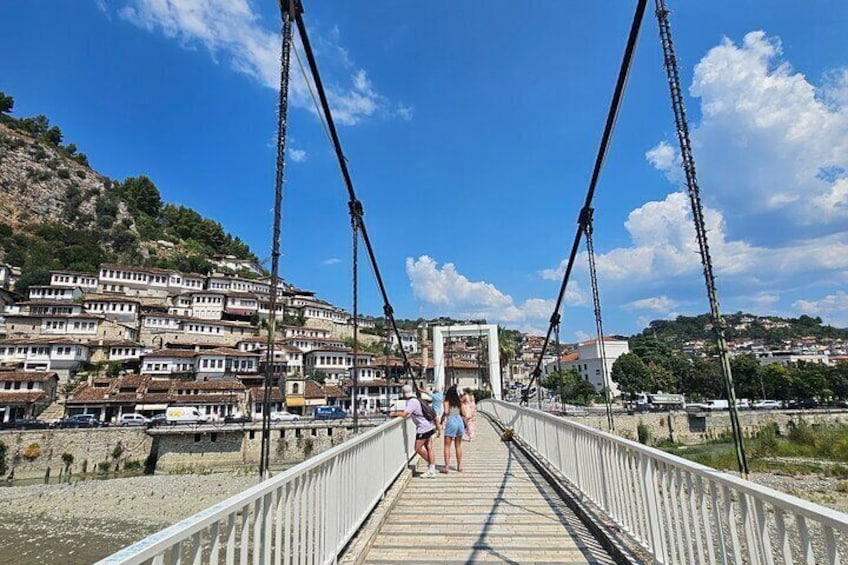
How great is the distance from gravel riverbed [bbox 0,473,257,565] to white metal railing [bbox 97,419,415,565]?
12.8m

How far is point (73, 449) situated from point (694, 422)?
38188mm

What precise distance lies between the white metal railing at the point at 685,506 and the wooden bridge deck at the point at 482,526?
34 centimetres

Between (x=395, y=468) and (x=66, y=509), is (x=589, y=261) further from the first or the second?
(x=66, y=509)

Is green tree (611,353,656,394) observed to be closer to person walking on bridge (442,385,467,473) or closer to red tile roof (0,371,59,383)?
person walking on bridge (442,385,467,473)

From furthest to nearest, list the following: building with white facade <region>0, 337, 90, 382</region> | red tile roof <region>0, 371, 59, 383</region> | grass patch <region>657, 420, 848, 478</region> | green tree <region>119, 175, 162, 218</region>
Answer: green tree <region>119, 175, 162, 218</region> < building with white facade <region>0, 337, 90, 382</region> < red tile roof <region>0, 371, 59, 383</region> < grass patch <region>657, 420, 848, 478</region>

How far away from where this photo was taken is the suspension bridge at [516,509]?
158 centimetres

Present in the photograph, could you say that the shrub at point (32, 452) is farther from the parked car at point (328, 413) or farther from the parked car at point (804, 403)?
the parked car at point (804, 403)

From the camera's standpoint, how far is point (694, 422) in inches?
1240

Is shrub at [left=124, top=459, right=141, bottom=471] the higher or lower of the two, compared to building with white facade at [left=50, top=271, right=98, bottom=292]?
lower

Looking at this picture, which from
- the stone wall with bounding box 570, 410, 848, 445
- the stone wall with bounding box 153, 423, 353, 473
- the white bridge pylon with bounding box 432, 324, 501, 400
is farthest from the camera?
the stone wall with bounding box 570, 410, 848, 445

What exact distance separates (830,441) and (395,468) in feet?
82.3

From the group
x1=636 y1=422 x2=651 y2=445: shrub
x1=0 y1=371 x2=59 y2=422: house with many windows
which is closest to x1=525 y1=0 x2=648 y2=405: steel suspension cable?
x1=636 y1=422 x2=651 y2=445: shrub

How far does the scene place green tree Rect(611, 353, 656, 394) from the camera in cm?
4625

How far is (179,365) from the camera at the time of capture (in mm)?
35875
